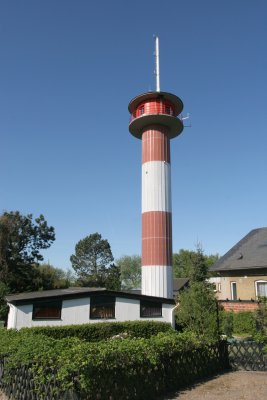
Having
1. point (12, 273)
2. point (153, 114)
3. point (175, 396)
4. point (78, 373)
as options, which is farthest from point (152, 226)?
point (78, 373)

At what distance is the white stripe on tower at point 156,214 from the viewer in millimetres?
31156

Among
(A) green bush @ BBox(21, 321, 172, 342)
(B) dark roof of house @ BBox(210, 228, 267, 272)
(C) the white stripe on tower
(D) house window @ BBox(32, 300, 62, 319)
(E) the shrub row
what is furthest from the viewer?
(C) the white stripe on tower

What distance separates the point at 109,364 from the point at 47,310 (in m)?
14.4

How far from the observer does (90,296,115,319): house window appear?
24203mm

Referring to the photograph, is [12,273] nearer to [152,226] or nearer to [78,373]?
[152,226]

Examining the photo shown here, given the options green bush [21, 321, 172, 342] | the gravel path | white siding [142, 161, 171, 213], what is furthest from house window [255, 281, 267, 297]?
the gravel path

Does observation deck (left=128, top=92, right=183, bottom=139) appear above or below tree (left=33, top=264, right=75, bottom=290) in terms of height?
above

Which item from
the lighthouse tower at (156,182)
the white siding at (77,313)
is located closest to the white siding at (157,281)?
the lighthouse tower at (156,182)

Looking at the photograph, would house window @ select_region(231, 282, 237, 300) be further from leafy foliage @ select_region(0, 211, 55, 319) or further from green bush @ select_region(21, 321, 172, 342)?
leafy foliage @ select_region(0, 211, 55, 319)

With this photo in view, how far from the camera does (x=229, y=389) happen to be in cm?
1145

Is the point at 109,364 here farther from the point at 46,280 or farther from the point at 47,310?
the point at 46,280

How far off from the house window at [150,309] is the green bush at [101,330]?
0.96m

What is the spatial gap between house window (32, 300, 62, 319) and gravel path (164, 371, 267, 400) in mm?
12746

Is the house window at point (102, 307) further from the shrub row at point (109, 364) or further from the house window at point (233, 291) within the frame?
the house window at point (233, 291)
